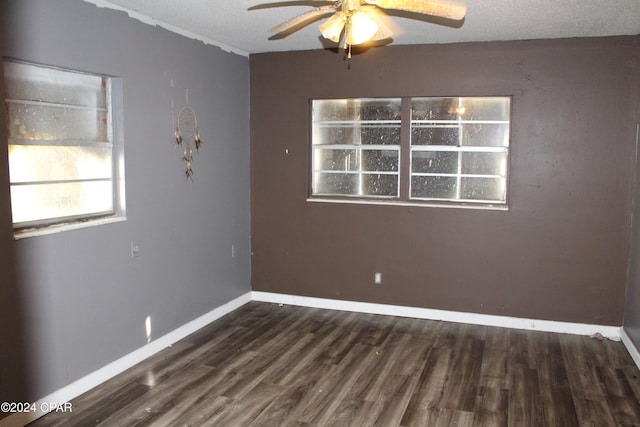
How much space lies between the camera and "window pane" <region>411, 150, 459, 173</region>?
479 centimetres

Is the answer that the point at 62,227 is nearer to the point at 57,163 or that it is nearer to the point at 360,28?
the point at 57,163

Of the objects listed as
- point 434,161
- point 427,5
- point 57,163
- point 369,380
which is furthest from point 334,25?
point 434,161

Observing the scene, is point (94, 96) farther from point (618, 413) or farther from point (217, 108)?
point (618, 413)

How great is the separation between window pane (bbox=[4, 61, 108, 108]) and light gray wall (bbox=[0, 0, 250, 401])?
104mm

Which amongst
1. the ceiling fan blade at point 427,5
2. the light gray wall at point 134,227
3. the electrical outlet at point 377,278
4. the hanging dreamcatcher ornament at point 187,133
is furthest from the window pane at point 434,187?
the ceiling fan blade at point 427,5

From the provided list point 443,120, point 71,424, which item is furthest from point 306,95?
point 71,424

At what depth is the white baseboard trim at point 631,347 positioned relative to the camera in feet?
12.7

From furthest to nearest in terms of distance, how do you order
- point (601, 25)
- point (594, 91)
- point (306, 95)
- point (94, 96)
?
1. point (306, 95)
2. point (594, 91)
3. point (601, 25)
4. point (94, 96)

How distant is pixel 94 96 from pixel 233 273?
2190mm

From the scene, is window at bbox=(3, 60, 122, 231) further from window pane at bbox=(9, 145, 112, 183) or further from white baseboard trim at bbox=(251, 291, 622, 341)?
white baseboard trim at bbox=(251, 291, 622, 341)

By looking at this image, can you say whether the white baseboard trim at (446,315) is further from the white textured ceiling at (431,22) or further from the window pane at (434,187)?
the white textured ceiling at (431,22)

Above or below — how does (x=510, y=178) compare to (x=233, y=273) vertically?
above

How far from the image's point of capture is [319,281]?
5.21 m

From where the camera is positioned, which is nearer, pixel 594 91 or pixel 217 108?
pixel 594 91
